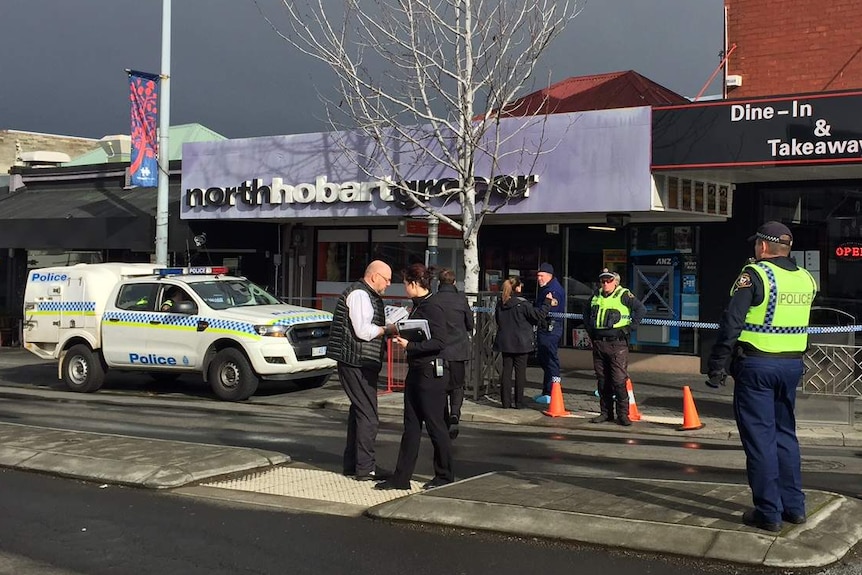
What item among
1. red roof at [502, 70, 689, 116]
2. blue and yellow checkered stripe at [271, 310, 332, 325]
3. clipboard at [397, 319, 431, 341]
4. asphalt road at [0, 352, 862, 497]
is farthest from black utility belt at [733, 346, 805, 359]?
red roof at [502, 70, 689, 116]

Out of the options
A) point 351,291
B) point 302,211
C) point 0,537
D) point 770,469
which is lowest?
point 0,537

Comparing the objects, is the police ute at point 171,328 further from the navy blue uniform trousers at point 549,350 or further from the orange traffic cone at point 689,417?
the orange traffic cone at point 689,417

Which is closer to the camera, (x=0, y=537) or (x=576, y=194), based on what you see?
(x=0, y=537)

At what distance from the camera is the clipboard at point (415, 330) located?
6.75 metres

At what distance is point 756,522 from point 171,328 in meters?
10.5

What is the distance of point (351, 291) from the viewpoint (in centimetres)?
727

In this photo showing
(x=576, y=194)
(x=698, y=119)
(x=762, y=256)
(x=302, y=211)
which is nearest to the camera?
(x=762, y=256)

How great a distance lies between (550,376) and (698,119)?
4478 mm

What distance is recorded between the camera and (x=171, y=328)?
1408 cm

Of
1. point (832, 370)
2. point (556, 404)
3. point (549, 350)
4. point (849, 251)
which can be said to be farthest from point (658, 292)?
point (832, 370)

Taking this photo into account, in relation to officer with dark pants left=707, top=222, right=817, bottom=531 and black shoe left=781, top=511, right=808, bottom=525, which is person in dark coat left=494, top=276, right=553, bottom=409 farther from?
black shoe left=781, top=511, right=808, bottom=525

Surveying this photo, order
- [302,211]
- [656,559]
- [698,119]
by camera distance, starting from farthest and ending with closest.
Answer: [302,211]
[698,119]
[656,559]

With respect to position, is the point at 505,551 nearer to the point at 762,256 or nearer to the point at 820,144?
the point at 762,256

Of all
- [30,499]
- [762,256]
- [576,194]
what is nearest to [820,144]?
[576,194]
